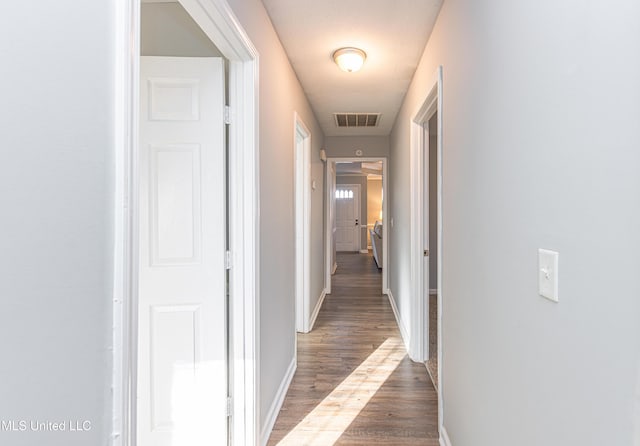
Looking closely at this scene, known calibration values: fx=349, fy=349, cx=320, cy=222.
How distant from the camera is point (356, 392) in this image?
244 centimetres

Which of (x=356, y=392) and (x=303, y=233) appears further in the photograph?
(x=303, y=233)

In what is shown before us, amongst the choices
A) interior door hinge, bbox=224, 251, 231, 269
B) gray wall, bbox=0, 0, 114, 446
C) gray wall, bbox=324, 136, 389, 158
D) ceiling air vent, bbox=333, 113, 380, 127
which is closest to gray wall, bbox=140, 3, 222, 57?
interior door hinge, bbox=224, 251, 231, 269

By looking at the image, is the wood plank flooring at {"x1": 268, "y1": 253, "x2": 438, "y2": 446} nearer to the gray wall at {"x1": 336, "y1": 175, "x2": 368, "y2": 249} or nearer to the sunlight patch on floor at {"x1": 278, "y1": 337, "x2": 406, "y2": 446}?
the sunlight patch on floor at {"x1": 278, "y1": 337, "x2": 406, "y2": 446}

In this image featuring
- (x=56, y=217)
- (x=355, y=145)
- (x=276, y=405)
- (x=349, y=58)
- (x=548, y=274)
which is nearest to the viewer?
(x=56, y=217)

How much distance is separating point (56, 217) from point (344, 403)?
2.15m

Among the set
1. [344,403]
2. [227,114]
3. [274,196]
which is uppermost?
[227,114]

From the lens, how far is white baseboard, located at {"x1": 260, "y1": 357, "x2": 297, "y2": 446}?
1.91 m

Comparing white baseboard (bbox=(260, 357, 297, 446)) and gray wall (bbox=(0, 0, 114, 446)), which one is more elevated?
gray wall (bbox=(0, 0, 114, 446))

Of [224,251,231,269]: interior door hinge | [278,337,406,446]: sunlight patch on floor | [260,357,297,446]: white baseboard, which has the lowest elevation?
[278,337,406,446]: sunlight patch on floor

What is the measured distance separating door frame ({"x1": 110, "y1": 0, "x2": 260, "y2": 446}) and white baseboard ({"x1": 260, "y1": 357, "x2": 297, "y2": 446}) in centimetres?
20

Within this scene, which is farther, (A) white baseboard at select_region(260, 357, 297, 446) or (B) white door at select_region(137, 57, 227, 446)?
(A) white baseboard at select_region(260, 357, 297, 446)

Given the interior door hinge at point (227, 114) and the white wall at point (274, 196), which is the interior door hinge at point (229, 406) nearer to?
the white wall at point (274, 196)

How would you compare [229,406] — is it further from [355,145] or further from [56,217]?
[355,145]

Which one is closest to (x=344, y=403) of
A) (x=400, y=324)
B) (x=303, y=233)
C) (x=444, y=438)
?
(x=444, y=438)
